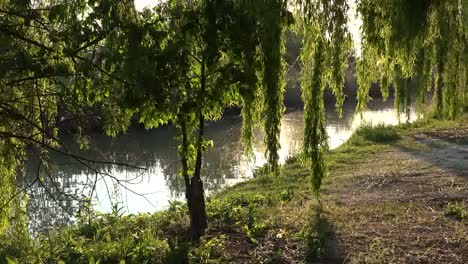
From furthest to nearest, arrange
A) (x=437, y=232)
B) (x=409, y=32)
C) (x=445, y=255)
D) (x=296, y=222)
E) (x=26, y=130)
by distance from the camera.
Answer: (x=296, y=222) < (x=437, y=232) < (x=445, y=255) < (x=409, y=32) < (x=26, y=130)

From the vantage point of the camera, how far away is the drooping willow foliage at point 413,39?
201 inches

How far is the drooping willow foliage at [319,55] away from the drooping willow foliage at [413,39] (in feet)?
1.13

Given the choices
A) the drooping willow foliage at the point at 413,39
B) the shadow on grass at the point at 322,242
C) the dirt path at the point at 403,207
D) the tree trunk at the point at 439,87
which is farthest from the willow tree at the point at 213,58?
the tree trunk at the point at 439,87

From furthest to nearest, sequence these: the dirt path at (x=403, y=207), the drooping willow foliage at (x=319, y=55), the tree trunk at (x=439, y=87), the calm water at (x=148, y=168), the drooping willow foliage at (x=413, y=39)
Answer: the calm water at (x=148, y=168) < the tree trunk at (x=439, y=87) < the dirt path at (x=403, y=207) < the drooping willow foliage at (x=319, y=55) < the drooping willow foliage at (x=413, y=39)

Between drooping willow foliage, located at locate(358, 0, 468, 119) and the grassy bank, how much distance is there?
1445 millimetres

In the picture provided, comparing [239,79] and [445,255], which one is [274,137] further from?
[445,255]

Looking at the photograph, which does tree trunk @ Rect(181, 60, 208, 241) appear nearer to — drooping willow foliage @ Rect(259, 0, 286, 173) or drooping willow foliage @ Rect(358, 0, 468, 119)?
drooping willow foliage @ Rect(259, 0, 286, 173)

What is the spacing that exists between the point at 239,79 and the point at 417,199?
383cm

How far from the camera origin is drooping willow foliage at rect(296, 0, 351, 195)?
5426 mm

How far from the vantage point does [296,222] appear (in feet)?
22.0

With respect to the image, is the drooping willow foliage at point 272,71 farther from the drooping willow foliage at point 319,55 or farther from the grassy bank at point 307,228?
the grassy bank at point 307,228

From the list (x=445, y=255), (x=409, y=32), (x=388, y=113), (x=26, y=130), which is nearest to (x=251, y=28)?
(x=409, y=32)

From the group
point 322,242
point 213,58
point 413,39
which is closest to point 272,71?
point 213,58

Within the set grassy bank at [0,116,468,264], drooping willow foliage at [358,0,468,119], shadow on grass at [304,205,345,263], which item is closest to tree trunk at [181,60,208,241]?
grassy bank at [0,116,468,264]
